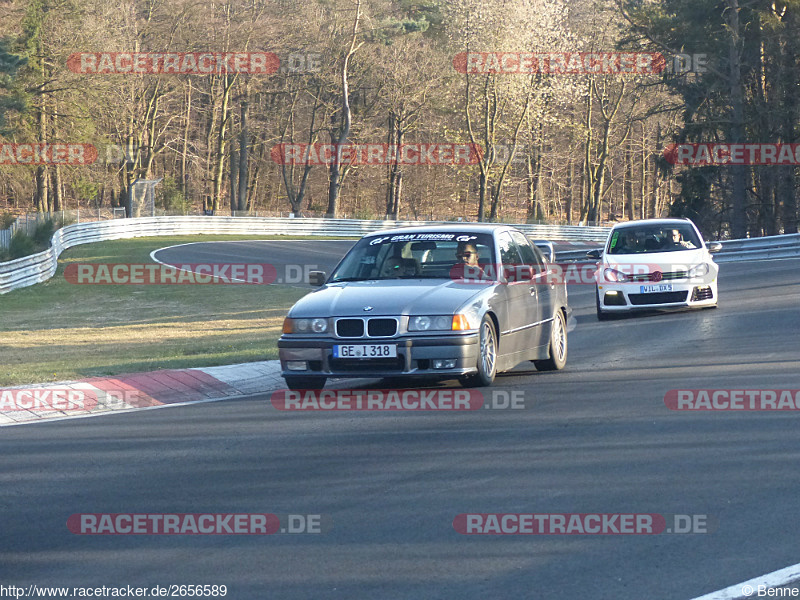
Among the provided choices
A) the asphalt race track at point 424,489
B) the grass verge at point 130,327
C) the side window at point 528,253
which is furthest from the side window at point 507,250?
the grass verge at point 130,327

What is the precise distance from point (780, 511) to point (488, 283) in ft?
16.3

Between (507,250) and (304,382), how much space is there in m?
2.80

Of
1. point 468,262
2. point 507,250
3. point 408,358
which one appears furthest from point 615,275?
point 408,358

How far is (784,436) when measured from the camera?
7605mm

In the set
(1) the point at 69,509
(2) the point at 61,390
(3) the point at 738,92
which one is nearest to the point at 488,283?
(2) the point at 61,390

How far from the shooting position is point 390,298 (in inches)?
373

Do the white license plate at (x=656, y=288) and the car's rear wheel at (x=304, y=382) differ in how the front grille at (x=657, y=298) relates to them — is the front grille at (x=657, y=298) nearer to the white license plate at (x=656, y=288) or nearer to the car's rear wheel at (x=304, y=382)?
the white license plate at (x=656, y=288)

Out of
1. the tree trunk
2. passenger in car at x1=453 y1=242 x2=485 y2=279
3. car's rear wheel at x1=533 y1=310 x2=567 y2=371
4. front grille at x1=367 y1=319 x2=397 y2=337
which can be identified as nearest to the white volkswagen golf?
car's rear wheel at x1=533 y1=310 x2=567 y2=371

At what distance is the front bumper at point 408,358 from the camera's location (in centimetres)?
922

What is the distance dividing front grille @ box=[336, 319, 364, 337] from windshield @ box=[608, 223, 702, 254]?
31.7 feet

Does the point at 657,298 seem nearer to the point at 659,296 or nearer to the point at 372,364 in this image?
the point at 659,296

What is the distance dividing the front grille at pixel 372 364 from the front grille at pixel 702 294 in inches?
378

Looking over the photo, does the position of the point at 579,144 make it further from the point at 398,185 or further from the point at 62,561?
the point at 62,561

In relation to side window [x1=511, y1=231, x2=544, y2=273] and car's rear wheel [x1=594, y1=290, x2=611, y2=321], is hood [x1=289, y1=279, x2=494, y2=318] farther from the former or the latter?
car's rear wheel [x1=594, y1=290, x2=611, y2=321]
